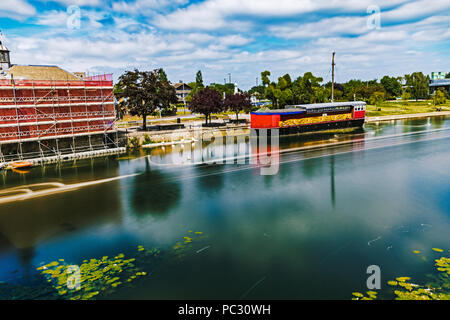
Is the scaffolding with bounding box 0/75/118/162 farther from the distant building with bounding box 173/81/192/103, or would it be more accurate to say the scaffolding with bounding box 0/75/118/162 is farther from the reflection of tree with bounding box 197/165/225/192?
the distant building with bounding box 173/81/192/103

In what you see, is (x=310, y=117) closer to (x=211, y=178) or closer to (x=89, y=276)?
(x=211, y=178)

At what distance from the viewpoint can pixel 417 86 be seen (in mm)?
110312

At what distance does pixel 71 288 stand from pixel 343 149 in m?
33.8

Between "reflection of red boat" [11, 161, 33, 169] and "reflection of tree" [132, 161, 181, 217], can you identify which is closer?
"reflection of tree" [132, 161, 181, 217]

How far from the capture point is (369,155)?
35.0m

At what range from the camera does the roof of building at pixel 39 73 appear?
1417 inches

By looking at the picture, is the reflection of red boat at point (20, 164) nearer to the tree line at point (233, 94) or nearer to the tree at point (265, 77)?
the tree line at point (233, 94)

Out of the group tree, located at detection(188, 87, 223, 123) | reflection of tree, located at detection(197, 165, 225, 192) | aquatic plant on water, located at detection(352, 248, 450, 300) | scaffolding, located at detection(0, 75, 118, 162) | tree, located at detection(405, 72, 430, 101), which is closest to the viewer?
aquatic plant on water, located at detection(352, 248, 450, 300)

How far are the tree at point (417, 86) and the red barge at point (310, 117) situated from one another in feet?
228

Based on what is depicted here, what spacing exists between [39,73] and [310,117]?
38635 mm

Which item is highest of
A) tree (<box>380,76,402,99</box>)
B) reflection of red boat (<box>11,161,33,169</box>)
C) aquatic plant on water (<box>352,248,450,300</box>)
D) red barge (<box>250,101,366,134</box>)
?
tree (<box>380,76,402,99</box>)

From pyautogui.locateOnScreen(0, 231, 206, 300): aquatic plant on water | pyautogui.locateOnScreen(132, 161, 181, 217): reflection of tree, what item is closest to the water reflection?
pyautogui.locateOnScreen(132, 161, 181, 217): reflection of tree

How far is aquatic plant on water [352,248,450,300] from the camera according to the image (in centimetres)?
1106
